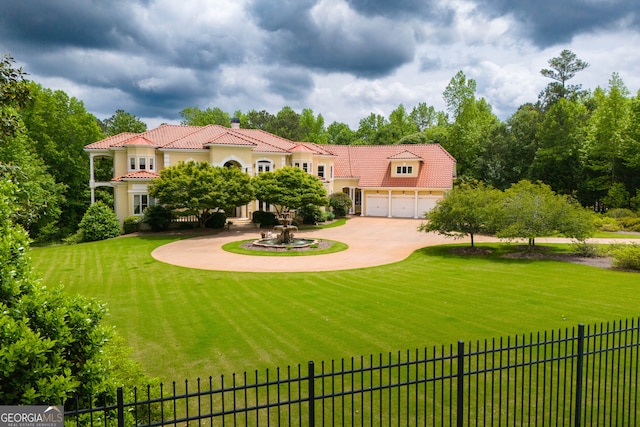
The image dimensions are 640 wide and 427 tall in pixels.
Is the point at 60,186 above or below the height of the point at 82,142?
below

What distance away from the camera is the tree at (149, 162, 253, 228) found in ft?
105

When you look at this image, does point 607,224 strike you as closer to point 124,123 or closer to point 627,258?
point 627,258

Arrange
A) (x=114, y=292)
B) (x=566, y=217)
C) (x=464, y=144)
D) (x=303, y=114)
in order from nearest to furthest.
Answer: (x=114, y=292) < (x=566, y=217) < (x=464, y=144) < (x=303, y=114)

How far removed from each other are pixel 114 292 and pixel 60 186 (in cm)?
2935

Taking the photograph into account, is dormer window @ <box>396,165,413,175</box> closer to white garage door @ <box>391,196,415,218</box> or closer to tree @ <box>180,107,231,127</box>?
white garage door @ <box>391,196,415,218</box>

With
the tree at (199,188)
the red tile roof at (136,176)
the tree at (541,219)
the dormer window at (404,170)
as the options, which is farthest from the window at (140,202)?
the tree at (541,219)

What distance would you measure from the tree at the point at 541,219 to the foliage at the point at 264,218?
19.6 metres

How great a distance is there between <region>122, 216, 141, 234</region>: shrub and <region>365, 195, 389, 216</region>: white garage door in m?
23.9

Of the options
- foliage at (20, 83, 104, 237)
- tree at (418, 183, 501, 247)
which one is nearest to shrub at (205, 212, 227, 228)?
foliage at (20, 83, 104, 237)

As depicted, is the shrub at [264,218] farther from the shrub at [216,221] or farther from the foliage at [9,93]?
the foliage at [9,93]

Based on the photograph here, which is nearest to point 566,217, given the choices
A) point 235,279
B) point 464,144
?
point 235,279

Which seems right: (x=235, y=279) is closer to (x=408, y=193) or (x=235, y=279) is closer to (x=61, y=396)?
(x=61, y=396)

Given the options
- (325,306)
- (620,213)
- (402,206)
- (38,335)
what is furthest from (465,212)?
(620,213)

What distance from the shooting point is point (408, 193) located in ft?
154
